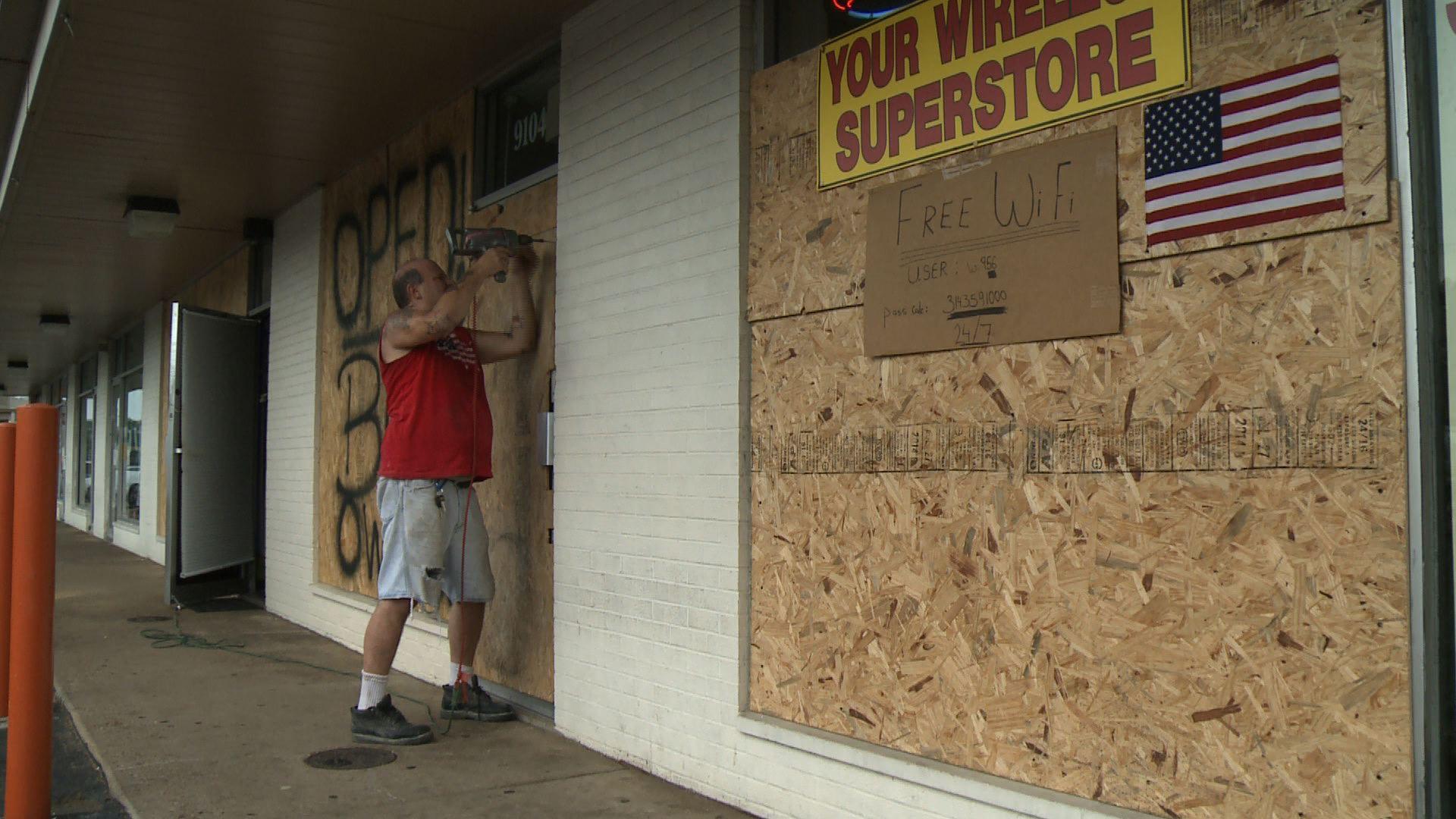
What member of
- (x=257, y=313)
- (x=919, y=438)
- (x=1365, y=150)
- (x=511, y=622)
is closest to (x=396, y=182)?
(x=511, y=622)

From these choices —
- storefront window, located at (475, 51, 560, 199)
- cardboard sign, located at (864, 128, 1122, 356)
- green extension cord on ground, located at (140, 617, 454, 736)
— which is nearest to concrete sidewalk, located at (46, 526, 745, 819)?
green extension cord on ground, located at (140, 617, 454, 736)

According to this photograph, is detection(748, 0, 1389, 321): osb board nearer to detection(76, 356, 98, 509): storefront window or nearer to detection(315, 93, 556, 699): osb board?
detection(315, 93, 556, 699): osb board

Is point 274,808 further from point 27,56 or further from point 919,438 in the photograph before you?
point 27,56

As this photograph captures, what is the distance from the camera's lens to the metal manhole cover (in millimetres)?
4664

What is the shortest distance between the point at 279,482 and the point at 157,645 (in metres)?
1.95

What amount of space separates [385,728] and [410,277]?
2.06 m

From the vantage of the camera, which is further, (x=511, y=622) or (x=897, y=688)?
(x=511, y=622)

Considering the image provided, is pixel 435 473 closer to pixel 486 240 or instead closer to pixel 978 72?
pixel 486 240

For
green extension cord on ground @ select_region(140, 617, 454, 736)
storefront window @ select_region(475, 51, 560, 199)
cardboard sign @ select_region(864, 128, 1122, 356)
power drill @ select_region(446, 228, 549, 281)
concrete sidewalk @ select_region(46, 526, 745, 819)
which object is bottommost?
green extension cord on ground @ select_region(140, 617, 454, 736)

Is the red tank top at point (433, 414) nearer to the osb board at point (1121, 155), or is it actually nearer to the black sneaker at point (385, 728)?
the black sneaker at point (385, 728)

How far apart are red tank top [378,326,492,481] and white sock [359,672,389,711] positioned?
0.90 m

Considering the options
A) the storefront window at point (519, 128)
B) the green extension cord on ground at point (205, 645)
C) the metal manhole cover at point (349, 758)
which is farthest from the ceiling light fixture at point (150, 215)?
the metal manhole cover at point (349, 758)

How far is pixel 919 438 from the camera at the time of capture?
11.7 feet

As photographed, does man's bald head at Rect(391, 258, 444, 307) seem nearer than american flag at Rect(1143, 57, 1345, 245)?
No
